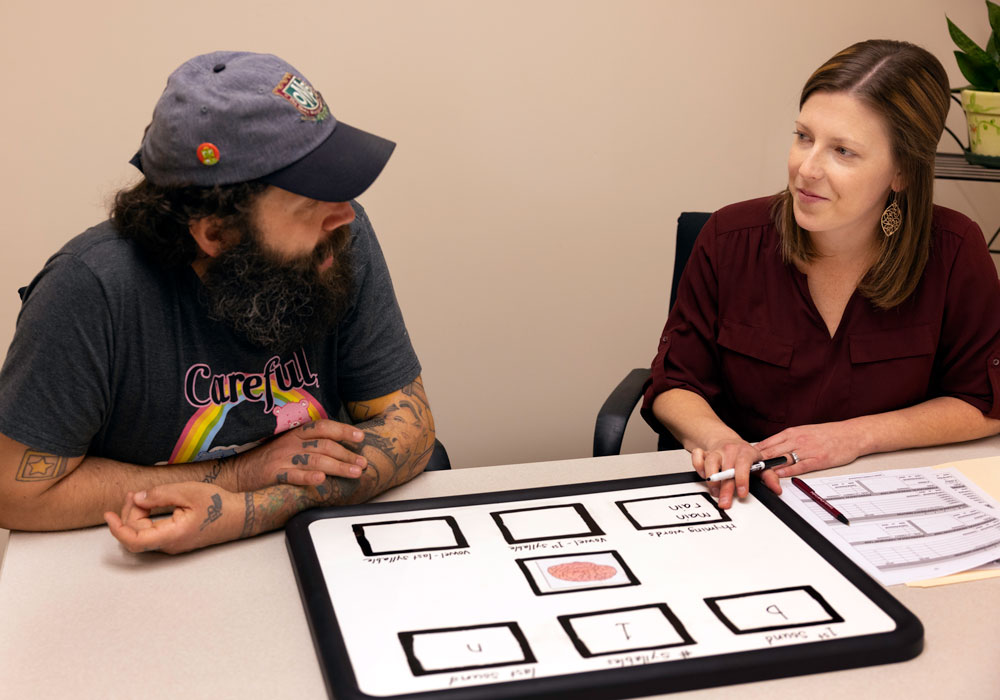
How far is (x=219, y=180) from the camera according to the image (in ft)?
4.51

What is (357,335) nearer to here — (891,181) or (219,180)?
(219,180)

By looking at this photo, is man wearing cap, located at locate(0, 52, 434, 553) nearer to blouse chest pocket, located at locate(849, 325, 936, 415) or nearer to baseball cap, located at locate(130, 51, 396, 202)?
baseball cap, located at locate(130, 51, 396, 202)

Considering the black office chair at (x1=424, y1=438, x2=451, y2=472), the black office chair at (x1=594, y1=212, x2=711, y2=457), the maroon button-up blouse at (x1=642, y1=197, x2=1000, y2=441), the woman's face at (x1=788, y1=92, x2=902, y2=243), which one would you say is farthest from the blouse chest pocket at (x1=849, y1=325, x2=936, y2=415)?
the black office chair at (x1=424, y1=438, x2=451, y2=472)

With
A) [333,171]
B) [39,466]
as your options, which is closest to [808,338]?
[333,171]

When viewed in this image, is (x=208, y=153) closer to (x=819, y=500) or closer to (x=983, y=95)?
(x=819, y=500)

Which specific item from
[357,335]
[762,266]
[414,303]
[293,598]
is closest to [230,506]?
[293,598]

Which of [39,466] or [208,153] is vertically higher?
[208,153]

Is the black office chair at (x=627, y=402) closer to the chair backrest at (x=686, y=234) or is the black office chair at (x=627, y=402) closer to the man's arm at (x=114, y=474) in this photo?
the chair backrest at (x=686, y=234)

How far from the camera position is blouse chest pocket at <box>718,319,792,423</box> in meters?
1.98

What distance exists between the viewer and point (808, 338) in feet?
6.43

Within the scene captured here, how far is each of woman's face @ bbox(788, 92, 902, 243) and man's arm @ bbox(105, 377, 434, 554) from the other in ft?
2.83

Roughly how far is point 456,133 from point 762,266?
115cm

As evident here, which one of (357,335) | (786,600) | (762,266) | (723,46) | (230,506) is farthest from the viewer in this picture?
(723,46)

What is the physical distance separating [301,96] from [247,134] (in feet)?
0.35
